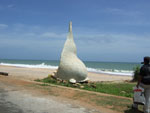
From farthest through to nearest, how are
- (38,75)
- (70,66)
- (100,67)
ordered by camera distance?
(100,67) < (38,75) < (70,66)

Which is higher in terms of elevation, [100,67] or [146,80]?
[146,80]

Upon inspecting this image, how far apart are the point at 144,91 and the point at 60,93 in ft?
12.6

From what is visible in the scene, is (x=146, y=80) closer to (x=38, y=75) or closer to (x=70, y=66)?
(x=70, y=66)

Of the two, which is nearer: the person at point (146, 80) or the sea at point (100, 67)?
the person at point (146, 80)

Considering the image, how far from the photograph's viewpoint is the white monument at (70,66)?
13.8 meters

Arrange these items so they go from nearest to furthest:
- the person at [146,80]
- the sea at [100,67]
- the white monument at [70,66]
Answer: the person at [146,80] < the white monument at [70,66] < the sea at [100,67]

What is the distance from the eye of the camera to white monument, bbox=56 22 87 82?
13.8m

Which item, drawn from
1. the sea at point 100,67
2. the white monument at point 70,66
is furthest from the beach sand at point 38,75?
the white monument at point 70,66

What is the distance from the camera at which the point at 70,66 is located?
13.8 m

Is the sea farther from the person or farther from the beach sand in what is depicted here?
the person

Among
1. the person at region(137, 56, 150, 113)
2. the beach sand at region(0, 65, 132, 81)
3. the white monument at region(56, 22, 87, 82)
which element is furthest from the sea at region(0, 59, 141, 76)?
the person at region(137, 56, 150, 113)

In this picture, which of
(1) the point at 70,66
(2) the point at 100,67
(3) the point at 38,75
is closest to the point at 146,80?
(1) the point at 70,66

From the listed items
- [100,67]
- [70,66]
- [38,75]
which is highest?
[70,66]

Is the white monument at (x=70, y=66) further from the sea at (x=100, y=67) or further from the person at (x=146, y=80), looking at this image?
the sea at (x=100, y=67)
